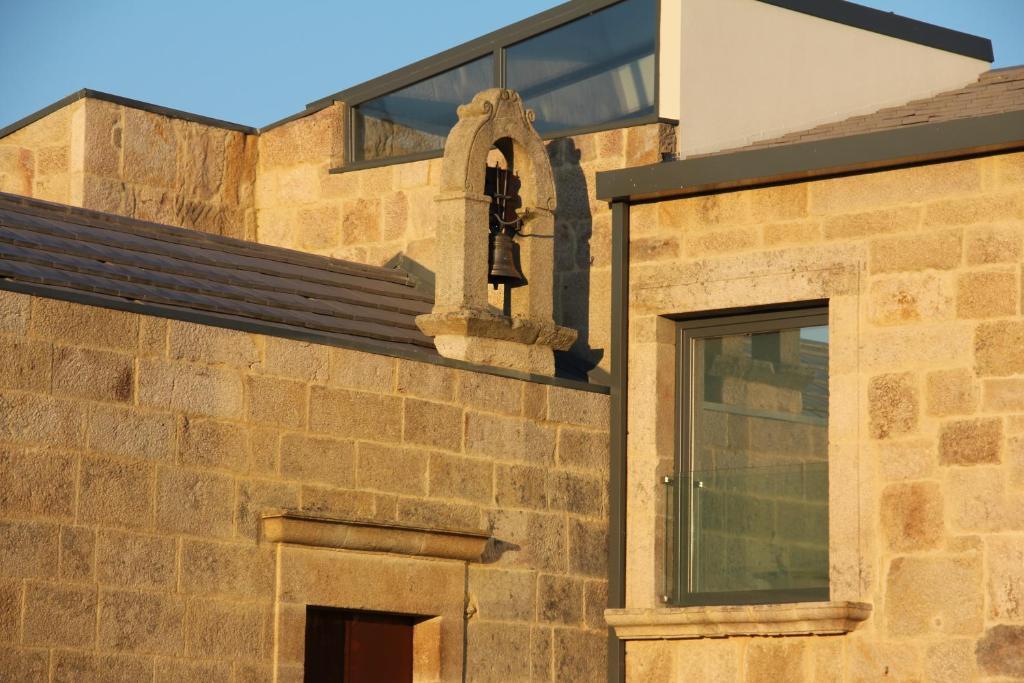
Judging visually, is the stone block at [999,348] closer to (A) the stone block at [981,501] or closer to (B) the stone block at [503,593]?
(A) the stone block at [981,501]

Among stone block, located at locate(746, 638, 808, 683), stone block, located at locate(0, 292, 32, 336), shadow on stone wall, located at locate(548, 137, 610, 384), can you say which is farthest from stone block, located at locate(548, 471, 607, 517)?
stone block, located at locate(0, 292, 32, 336)

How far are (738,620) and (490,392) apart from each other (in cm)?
185

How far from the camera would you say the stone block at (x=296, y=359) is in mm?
9922

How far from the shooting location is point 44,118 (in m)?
14.5

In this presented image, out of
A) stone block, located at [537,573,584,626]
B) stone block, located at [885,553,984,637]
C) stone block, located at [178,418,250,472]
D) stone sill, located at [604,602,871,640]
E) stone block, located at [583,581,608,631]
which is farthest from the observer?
stone block, located at [583,581,608,631]

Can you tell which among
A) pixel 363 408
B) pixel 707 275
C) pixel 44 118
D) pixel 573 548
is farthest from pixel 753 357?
pixel 44 118

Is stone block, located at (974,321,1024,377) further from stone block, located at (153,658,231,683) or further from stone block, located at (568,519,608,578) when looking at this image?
stone block, located at (153,658,231,683)

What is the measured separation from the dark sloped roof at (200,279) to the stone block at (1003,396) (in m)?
3.02

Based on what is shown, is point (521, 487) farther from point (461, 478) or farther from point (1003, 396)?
point (1003, 396)

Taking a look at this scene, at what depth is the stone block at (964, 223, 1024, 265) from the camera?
33.1 ft

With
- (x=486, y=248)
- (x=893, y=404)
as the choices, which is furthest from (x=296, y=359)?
(x=893, y=404)

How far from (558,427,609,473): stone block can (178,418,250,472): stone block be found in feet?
7.21

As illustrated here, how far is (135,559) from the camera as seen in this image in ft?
30.1

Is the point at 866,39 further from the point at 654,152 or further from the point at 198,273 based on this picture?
the point at 198,273
